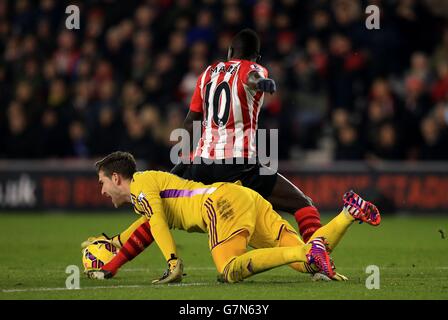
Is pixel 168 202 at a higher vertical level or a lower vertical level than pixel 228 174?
lower

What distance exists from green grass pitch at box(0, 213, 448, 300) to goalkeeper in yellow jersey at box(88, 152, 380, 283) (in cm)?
19

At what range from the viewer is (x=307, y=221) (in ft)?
29.1

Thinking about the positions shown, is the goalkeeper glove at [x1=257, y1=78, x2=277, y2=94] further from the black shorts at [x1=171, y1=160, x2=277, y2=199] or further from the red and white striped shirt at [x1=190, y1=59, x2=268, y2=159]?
the black shorts at [x1=171, y1=160, x2=277, y2=199]


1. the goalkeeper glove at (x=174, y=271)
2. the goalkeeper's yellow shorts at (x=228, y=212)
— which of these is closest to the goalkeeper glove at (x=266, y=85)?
the goalkeeper's yellow shorts at (x=228, y=212)

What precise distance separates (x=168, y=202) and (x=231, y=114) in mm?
952

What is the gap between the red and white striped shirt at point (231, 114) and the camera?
8.64m

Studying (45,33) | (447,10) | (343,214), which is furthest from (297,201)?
(45,33)

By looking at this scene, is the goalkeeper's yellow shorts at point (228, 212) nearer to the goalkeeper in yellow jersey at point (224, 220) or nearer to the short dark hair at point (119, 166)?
the goalkeeper in yellow jersey at point (224, 220)

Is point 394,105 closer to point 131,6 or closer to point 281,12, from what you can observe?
point 281,12

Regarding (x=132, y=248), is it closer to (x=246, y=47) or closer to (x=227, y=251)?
(x=227, y=251)

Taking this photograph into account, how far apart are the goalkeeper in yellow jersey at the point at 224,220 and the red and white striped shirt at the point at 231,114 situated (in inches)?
16.9

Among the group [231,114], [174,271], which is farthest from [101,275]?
[231,114]

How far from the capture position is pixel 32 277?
28.6 feet

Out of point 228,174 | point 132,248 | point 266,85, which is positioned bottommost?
point 132,248
